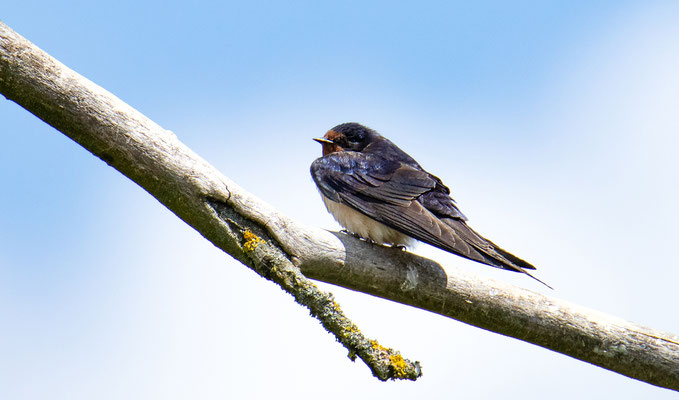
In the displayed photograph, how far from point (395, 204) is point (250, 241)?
1.78m

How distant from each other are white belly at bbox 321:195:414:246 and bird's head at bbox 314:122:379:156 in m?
1.36

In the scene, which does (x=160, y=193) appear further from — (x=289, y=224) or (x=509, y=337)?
(x=509, y=337)

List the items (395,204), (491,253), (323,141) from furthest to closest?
1. (323,141)
2. (395,204)
3. (491,253)

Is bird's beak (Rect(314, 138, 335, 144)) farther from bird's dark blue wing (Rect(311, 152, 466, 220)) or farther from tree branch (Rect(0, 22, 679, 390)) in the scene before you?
tree branch (Rect(0, 22, 679, 390))

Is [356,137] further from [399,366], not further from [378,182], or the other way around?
[399,366]

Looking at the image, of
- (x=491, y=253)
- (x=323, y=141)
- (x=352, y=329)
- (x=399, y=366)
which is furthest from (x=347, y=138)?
(x=399, y=366)

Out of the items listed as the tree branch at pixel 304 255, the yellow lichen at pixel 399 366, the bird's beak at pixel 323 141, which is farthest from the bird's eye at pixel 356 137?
the yellow lichen at pixel 399 366

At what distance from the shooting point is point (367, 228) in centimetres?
542

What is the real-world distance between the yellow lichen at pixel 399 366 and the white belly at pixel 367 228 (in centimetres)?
161

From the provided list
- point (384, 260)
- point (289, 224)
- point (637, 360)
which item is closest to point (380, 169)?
point (384, 260)

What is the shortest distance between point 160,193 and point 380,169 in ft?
8.27

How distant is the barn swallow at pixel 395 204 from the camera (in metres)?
5.06

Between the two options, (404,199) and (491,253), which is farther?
(404,199)

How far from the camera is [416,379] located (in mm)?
3791
